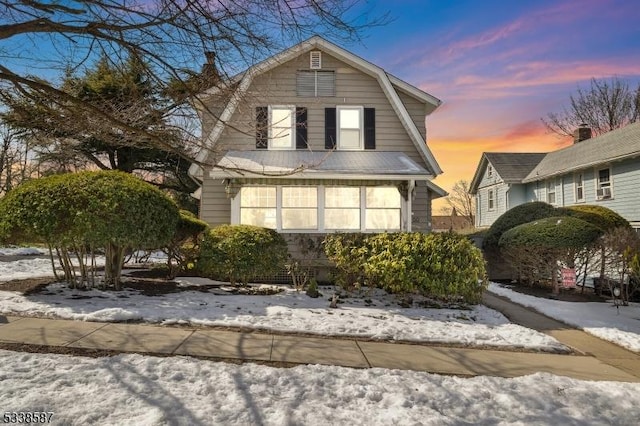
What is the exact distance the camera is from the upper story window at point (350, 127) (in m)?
12.3

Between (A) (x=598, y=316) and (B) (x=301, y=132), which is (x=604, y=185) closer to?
(A) (x=598, y=316)

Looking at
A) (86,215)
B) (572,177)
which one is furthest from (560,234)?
(572,177)

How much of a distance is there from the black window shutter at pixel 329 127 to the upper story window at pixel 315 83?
0.60 m

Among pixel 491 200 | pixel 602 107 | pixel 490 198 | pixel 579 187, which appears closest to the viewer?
pixel 579 187

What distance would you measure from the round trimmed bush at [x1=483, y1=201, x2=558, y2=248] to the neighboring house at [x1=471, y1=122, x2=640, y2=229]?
6.27 meters

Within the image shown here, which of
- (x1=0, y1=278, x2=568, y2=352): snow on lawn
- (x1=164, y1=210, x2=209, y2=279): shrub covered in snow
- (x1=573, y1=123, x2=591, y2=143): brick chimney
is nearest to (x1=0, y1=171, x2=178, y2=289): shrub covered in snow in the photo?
(x1=0, y1=278, x2=568, y2=352): snow on lawn

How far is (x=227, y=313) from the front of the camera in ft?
20.4

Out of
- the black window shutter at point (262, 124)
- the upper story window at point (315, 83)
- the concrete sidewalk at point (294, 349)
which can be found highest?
the upper story window at point (315, 83)

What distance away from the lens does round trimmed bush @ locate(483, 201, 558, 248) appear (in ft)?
42.0

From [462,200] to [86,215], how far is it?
5091cm

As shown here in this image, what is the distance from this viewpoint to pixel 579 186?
19859 millimetres

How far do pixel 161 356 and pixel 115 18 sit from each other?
3958 mm

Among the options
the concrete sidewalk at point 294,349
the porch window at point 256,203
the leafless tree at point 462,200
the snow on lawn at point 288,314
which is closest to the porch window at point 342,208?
the porch window at point 256,203

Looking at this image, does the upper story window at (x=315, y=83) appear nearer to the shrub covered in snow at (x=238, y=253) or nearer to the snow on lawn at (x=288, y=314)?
the shrub covered in snow at (x=238, y=253)
